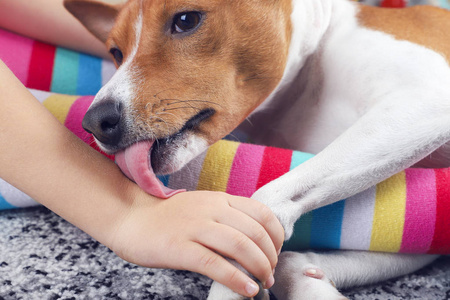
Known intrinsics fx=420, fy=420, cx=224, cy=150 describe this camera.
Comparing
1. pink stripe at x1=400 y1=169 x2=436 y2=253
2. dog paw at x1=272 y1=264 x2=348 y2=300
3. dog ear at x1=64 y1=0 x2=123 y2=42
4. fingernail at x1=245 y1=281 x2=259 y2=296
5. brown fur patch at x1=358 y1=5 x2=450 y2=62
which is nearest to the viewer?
fingernail at x1=245 y1=281 x2=259 y2=296

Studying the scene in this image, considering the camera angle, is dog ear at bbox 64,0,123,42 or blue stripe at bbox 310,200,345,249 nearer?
blue stripe at bbox 310,200,345,249

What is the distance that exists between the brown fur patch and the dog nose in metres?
0.77

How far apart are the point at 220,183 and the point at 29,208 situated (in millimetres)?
592

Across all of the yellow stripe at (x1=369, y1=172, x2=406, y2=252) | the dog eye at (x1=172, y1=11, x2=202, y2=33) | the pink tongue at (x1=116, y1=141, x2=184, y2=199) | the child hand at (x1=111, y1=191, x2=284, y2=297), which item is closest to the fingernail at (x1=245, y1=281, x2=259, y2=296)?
the child hand at (x1=111, y1=191, x2=284, y2=297)

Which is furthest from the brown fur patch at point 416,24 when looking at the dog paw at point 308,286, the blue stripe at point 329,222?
the dog paw at point 308,286

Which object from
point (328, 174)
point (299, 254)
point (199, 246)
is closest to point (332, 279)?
point (299, 254)

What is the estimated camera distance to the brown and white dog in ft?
2.89

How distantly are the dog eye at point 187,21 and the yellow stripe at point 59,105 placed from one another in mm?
425

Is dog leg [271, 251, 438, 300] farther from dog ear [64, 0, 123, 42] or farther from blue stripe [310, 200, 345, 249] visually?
dog ear [64, 0, 123, 42]

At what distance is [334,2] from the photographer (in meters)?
1.33

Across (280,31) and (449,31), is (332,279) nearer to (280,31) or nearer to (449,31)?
(280,31)

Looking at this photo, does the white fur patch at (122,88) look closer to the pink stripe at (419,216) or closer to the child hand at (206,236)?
the child hand at (206,236)

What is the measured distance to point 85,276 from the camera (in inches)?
35.9

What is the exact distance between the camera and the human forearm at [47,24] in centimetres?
158
